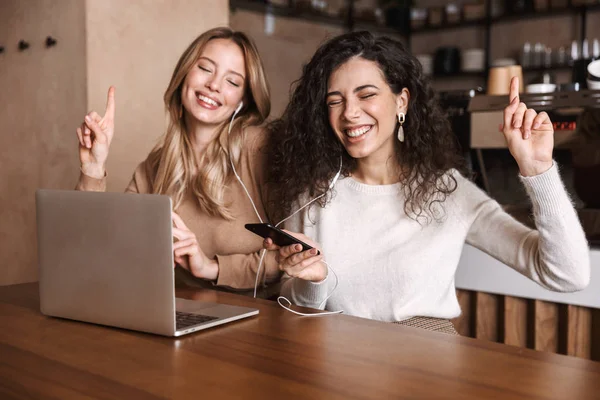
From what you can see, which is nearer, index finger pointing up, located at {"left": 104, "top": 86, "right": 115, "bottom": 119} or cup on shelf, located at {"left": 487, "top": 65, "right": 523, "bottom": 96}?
index finger pointing up, located at {"left": 104, "top": 86, "right": 115, "bottom": 119}

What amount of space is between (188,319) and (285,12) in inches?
156

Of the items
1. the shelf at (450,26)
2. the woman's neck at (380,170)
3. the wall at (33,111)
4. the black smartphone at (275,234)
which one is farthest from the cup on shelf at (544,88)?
the shelf at (450,26)

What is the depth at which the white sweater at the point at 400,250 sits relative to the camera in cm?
145

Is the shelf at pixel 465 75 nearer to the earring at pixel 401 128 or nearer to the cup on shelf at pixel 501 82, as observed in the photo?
the cup on shelf at pixel 501 82

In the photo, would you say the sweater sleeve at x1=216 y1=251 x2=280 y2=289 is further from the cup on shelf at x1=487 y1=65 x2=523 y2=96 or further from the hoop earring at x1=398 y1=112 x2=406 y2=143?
the cup on shelf at x1=487 y1=65 x2=523 y2=96

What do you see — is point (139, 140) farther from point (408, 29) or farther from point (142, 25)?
point (408, 29)

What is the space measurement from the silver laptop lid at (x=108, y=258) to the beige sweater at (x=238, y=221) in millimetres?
561

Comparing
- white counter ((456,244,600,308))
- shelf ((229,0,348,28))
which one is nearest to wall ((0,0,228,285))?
white counter ((456,244,600,308))

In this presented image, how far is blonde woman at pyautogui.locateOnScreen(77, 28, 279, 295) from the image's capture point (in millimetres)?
1787

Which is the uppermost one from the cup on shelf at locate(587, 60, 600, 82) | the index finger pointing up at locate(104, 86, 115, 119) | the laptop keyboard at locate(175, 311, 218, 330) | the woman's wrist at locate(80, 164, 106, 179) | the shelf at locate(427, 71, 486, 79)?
the shelf at locate(427, 71, 486, 79)

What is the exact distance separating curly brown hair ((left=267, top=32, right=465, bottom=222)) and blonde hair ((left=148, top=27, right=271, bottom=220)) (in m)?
0.17

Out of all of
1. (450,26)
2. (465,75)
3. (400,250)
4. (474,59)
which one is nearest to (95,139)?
(400,250)

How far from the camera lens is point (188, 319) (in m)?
1.17

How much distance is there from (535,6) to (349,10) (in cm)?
143
